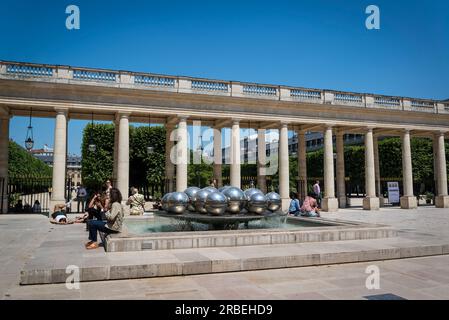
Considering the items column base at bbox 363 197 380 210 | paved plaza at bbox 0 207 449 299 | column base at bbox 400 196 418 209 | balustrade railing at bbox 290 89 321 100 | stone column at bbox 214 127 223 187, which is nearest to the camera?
paved plaza at bbox 0 207 449 299

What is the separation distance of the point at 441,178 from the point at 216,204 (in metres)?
31.3

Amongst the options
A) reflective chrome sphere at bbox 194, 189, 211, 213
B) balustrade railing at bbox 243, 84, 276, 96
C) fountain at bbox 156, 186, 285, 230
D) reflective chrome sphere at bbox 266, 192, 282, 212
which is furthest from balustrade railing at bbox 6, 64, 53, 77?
reflective chrome sphere at bbox 266, 192, 282, 212

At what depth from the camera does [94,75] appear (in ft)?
81.1

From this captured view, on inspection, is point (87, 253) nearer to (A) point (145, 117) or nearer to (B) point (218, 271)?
(B) point (218, 271)

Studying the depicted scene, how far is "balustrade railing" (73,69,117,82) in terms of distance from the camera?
24391mm

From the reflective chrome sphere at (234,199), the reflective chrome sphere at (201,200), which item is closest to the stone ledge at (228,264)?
the reflective chrome sphere at (234,199)

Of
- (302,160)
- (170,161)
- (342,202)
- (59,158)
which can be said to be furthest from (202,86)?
(342,202)

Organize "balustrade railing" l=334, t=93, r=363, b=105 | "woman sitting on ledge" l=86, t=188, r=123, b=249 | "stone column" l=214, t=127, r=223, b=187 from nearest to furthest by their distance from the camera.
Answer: "woman sitting on ledge" l=86, t=188, r=123, b=249 < "stone column" l=214, t=127, r=223, b=187 < "balustrade railing" l=334, t=93, r=363, b=105

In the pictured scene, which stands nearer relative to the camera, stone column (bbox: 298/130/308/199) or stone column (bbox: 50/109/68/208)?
stone column (bbox: 50/109/68/208)

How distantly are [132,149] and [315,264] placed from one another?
40.0 metres

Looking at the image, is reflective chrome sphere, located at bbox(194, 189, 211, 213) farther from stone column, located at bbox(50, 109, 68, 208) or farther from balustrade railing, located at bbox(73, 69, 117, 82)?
balustrade railing, located at bbox(73, 69, 117, 82)

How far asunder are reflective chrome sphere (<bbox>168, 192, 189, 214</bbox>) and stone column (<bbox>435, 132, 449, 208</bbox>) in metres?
31.2
